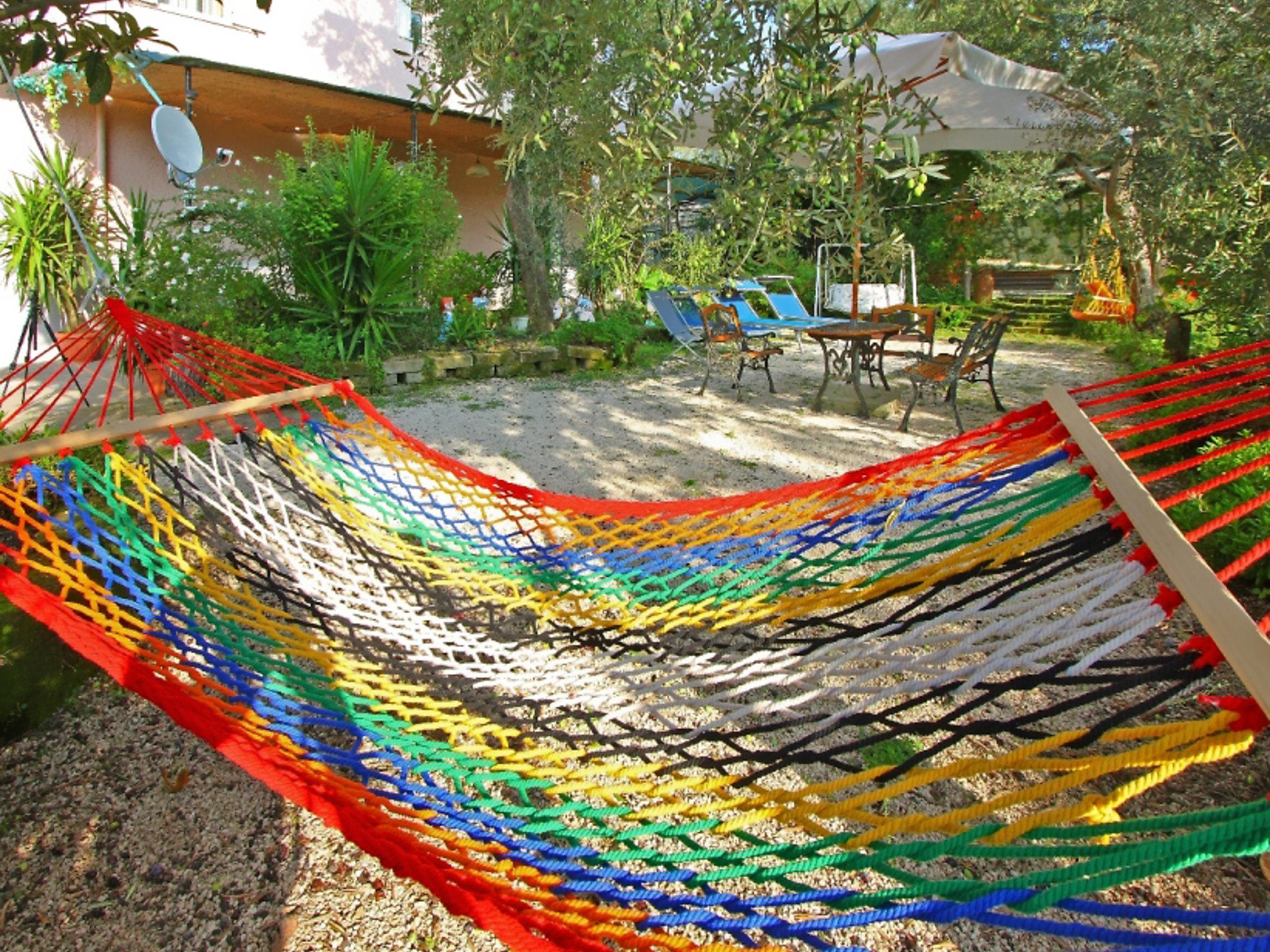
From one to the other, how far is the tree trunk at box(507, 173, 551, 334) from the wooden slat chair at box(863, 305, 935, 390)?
3.05 meters

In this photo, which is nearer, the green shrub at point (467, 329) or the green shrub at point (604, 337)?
the green shrub at point (467, 329)

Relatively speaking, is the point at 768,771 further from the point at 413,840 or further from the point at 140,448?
the point at 140,448

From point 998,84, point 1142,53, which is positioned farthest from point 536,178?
point 1142,53

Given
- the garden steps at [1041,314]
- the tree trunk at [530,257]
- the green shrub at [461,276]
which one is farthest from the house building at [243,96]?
the garden steps at [1041,314]

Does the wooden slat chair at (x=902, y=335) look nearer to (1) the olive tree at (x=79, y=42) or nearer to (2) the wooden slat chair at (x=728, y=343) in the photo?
(2) the wooden slat chair at (x=728, y=343)

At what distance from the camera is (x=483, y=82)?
77.7 inches

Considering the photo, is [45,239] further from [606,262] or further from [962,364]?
[962,364]

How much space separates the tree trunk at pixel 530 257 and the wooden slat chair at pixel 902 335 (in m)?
3.05

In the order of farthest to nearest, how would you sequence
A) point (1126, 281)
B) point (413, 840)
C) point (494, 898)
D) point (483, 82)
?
point (1126, 281) → point (483, 82) → point (413, 840) → point (494, 898)

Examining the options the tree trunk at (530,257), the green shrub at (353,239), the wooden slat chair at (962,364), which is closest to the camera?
the wooden slat chair at (962,364)

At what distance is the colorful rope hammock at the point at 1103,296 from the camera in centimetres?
756

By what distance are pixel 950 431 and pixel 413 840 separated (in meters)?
4.17

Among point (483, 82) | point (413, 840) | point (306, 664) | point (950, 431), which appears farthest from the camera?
point (950, 431)

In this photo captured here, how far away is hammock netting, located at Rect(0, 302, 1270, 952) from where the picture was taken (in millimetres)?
922
